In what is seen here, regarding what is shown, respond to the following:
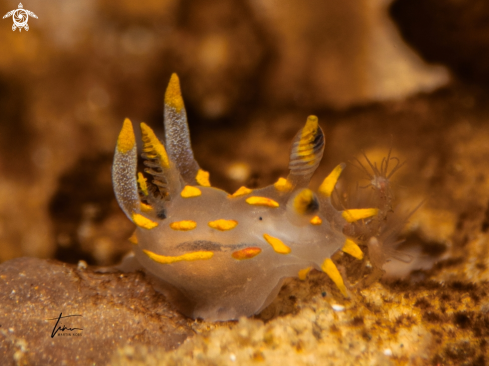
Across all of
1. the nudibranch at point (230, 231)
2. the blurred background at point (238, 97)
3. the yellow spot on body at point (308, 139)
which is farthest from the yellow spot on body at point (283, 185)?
the blurred background at point (238, 97)

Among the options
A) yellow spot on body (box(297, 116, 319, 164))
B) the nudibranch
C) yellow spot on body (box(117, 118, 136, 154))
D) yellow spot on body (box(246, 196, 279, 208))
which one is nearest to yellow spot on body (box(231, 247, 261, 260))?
the nudibranch

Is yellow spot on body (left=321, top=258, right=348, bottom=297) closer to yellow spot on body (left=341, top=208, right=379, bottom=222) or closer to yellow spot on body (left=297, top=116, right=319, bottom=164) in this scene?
yellow spot on body (left=341, top=208, right=379, bottom=222)

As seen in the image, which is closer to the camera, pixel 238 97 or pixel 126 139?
pixel 126 139

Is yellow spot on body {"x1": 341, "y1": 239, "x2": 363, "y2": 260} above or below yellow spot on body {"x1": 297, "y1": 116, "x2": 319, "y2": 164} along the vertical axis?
below

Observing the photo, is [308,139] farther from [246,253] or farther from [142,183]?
[142,183]

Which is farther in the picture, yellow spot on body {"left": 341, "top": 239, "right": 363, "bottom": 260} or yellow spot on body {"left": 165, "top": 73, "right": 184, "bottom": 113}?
yellow spot on body {"left": 165, "top": 73, "right": 184, "bottom": 113}

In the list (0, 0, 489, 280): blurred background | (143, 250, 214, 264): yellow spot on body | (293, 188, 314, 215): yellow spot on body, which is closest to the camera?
(293, 188, 314, 215): yellow spot on body

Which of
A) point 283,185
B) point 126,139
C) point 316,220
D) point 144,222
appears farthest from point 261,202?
point 126,139

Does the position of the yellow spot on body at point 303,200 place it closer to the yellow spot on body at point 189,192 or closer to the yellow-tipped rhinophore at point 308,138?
the yellow-tipped rhinophore at point 308,138
